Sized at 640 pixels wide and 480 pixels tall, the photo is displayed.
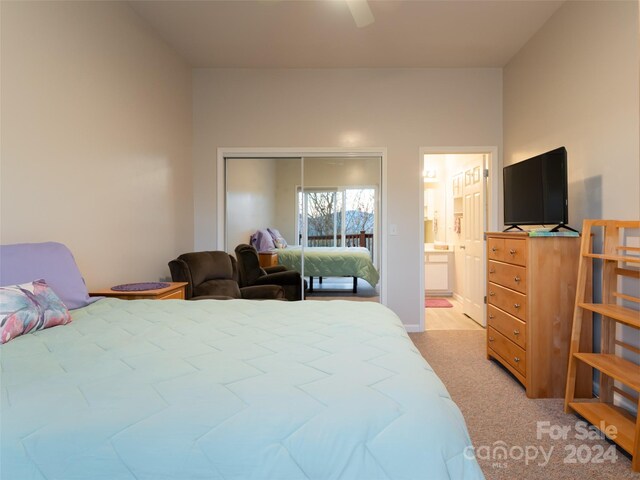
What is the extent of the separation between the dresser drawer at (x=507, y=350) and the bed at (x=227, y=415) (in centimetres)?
187

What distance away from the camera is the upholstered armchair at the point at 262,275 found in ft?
13.1

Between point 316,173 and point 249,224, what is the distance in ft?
3.36

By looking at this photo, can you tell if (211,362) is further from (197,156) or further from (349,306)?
(197,156)

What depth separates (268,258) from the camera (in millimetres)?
4340

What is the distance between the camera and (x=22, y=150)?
1929mm

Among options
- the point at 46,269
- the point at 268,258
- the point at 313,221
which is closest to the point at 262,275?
the point at 268,258

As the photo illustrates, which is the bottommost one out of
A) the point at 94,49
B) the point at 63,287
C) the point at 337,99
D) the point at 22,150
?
the point at 63,287

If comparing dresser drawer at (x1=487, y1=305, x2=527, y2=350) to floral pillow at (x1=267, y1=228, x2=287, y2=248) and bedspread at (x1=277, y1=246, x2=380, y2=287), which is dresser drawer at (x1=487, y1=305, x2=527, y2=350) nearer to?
bedspread at (x1=277, y1=246, x2=380, y2=287)

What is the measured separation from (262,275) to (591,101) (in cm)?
330

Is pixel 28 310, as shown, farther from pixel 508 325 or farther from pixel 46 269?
pixel 508 325

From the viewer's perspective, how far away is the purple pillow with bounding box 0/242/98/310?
1.65m

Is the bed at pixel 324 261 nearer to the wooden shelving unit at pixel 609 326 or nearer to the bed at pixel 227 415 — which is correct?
the wooden shelving unit at pixel 609 326

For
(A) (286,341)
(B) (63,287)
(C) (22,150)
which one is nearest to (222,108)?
(C) (22,150)

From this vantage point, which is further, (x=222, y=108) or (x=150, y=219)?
(x=222, y=108)
